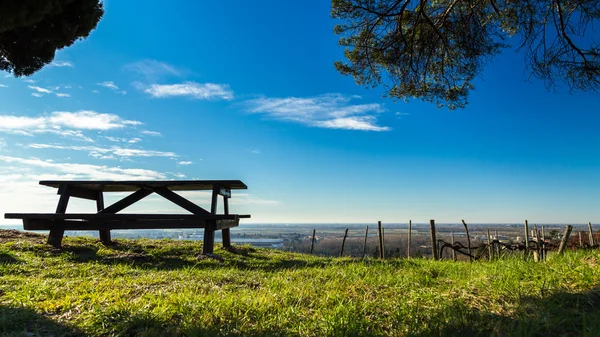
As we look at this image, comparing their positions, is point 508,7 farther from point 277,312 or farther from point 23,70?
point 23,70

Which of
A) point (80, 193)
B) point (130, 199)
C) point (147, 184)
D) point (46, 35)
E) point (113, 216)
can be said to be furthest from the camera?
point (80, 193)

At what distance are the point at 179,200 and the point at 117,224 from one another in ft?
4.86

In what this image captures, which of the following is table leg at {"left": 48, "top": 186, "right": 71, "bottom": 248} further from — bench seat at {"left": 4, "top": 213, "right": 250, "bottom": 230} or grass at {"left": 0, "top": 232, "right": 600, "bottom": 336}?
grass at {"left": 0, "top": 232, "right": 600, "bottom": 336}

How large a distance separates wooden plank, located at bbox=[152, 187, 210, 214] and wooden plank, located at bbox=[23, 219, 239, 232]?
0.25m

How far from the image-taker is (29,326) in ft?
9.02

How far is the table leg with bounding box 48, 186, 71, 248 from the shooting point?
7916 mm

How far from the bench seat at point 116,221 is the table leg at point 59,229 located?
0.02 m

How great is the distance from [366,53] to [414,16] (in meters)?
1.21

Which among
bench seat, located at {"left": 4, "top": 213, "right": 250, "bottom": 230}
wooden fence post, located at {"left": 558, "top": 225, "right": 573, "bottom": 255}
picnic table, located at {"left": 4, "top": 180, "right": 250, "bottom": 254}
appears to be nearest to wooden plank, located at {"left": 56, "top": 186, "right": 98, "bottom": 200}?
picnic table, located at {"left": 4, "top": 180, "right": 250, "bottom": 254}

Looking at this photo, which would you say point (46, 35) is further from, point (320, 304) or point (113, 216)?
point (113, 216)

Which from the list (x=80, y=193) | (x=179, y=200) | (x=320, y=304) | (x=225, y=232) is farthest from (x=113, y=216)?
(x=320, y=304)

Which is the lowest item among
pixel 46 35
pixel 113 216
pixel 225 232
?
pixel 225 232

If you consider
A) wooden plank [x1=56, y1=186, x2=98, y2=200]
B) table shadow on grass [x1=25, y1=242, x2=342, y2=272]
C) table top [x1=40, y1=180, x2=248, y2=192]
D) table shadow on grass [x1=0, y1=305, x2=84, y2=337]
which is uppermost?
table top [x1=40, y1=180, x2=248, y2=192]

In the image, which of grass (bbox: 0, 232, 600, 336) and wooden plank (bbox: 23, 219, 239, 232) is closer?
grass (bbox: 0, 232, 600, 336)
